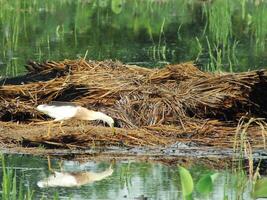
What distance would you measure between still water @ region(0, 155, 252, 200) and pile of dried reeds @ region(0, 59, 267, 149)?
3.37 ft

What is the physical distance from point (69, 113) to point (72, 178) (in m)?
1.68

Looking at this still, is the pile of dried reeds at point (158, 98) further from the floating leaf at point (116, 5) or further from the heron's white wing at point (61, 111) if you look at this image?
the floating leaf at point (116, 5)

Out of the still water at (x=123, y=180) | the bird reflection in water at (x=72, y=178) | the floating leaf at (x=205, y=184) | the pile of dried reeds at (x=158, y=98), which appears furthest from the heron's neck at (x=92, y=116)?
the floating leaf at (x=205, y=184)

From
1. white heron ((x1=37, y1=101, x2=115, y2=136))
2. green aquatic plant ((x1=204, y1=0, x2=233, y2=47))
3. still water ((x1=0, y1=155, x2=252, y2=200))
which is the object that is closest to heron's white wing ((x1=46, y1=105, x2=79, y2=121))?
white heron ((x1=37, y1=101, x2=115, y2=136))

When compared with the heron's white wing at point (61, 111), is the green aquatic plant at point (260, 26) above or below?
below

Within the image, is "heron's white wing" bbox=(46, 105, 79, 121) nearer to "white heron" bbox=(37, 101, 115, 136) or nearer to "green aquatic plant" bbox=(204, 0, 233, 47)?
"white heron" bbox=(37, 101, 115, 136)

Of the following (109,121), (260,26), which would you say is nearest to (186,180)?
(109,121)

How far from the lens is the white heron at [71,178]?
702cm

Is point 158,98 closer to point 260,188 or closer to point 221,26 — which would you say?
point 260,188

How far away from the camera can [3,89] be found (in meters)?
9.61

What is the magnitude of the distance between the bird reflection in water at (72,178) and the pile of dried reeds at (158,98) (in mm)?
1284

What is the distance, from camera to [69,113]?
883 cm

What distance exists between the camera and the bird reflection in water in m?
7.02

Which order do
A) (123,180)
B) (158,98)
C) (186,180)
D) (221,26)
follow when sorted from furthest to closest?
(221,26) < (158,98) < (123,180) < (186,180)
